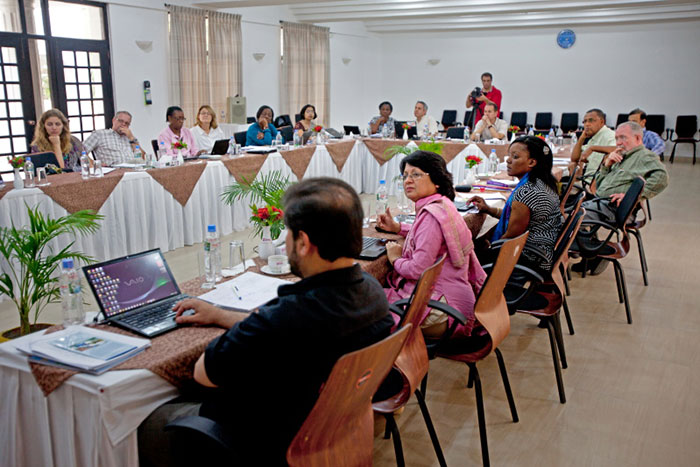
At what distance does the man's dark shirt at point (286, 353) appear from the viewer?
1.37 m

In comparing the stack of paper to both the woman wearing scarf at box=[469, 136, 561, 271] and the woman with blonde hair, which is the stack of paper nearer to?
the woman wearing scarf at box=[469, 136, 561, 271]

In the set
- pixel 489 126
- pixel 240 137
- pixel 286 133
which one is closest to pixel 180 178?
pixel 240 137

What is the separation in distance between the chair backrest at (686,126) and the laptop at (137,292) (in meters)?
13.1

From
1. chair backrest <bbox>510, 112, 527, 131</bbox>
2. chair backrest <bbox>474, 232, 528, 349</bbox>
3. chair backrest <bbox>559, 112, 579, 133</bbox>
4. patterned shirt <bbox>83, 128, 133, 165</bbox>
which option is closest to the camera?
chair backrest <bbox>474, 232, 528, 349</bbox>

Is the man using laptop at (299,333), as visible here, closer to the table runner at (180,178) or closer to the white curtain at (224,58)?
the table runner at (180,178)

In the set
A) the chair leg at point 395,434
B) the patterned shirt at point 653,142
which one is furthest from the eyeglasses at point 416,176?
the patterned shirt at point 653,142

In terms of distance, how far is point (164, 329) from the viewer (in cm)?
186

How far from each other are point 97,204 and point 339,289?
351cm

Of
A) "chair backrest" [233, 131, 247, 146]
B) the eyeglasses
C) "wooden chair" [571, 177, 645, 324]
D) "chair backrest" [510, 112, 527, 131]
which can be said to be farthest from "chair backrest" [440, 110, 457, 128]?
the eyeglasses

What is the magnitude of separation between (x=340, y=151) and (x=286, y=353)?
6.23 metres

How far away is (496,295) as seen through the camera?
2459 mm

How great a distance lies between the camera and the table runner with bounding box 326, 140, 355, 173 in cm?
725

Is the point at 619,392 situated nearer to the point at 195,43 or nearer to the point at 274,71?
the point at 195,43

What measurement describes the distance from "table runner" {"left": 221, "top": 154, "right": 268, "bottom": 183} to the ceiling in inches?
163
